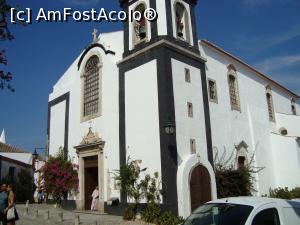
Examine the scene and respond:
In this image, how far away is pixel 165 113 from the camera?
42.9 ft

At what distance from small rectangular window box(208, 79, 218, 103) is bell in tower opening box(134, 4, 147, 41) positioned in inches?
165

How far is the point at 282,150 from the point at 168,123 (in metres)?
10.9

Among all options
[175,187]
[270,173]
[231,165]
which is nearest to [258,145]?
[270,173]

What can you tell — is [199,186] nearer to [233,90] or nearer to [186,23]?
[233,90]

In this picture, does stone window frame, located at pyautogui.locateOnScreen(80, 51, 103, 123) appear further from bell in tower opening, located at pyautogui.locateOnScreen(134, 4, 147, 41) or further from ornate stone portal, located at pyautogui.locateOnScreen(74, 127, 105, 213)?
bell in tower opening, located at pyautogui.locateOnScreen(134, 4, 147, 41)

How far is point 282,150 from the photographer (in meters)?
20.3

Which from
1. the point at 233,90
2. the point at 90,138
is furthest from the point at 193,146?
the point at 233,90

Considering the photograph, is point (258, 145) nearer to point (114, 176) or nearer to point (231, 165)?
point (231, 165)

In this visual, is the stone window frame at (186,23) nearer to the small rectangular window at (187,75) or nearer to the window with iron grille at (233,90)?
the small rectangular window at (187,75)

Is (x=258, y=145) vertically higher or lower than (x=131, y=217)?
higher

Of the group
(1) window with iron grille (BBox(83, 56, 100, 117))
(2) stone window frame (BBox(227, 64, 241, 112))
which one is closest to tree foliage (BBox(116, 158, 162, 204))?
(1) window with iron grille (BBox(83, 56, 100, 117))

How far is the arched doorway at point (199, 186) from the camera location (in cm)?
1320

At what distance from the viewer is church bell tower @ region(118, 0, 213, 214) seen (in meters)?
13.0

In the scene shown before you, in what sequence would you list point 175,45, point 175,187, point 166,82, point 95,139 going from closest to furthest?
1. point 175,187
2. point 166,82
3. point 175,45
4. point 95,139
